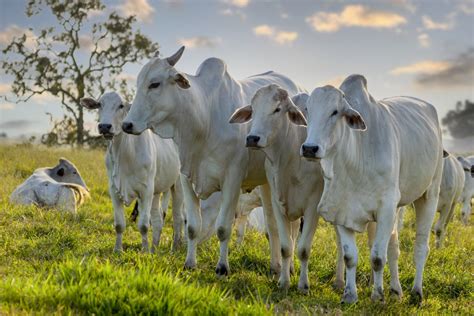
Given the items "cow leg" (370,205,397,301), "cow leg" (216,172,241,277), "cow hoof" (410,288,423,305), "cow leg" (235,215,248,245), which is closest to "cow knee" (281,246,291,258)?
"cow leg" (216,172,241,277)

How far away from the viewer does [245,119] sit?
6410 millimetres

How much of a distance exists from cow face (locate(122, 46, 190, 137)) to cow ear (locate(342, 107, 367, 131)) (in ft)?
5.45

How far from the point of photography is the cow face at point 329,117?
221 inches

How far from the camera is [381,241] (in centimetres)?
598

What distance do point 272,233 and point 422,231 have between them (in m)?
1.61

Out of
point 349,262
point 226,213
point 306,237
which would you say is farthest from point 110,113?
point 349,262

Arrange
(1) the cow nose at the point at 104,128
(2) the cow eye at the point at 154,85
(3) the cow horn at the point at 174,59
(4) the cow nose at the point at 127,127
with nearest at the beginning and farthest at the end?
(4) the cow nose at the point at 127,127, (2) the cow eye at the point at 154,85, (3) the cow horn at the point at 174,59, (1) the cow nose at the point at 104,128

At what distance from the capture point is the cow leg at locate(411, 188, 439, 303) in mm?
6890

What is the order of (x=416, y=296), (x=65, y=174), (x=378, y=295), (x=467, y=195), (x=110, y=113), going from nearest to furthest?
(x=378, y=295)
(x=416, y=296)
(x=110, y=113)
(x=65, y=174)
(x=467, y=195)

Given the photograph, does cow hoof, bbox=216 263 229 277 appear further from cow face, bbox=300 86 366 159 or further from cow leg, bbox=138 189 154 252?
cow leg, bbox=138 189 154 252

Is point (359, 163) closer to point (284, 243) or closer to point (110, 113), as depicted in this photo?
point (284, 243)

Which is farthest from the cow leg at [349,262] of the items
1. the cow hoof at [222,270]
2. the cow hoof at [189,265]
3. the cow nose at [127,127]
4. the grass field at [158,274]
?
the cow nose at [127,127]

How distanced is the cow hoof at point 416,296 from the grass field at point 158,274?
0.33ft

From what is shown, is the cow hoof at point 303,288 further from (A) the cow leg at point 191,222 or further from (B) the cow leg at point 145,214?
(B) the cow leg at point 145,214
